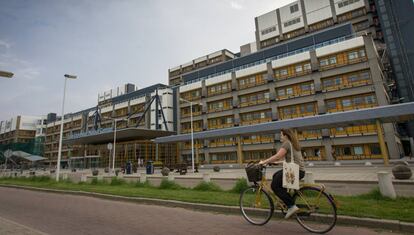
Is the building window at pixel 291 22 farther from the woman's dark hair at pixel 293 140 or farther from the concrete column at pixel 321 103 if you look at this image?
the woman's dark hair at pixel 293 140

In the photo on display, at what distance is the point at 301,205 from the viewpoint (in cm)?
520

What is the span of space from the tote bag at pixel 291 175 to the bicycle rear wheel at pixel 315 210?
263 millimetres

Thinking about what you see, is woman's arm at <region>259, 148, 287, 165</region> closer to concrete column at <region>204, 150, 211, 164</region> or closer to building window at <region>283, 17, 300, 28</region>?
concrete column at <region>204, 150, 211, 164</region>

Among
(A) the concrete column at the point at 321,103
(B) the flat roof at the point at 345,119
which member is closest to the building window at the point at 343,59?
(A) the concrete column at the point at 321,103

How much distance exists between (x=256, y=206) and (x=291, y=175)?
1.37 metres

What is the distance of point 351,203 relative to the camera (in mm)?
6801

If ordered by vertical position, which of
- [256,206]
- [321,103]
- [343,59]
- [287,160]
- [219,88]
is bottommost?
[256,206]

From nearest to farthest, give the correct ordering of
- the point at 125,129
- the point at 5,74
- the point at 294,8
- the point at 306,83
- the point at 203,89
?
1. the point at 5,74
2. the point at 306,83
3. the point at 125,129
4. the point at 203,89
5. the point at 294,8

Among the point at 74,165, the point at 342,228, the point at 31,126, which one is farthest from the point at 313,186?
the point at 31,126

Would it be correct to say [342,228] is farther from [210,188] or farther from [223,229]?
[210,188]

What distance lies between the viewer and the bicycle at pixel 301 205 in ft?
16.0

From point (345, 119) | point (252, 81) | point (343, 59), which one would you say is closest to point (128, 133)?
point (252, 81)

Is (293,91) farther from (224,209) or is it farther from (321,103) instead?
(224,209)

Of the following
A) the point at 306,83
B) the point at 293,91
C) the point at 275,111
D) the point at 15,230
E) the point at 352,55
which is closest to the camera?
the point at 15,230
